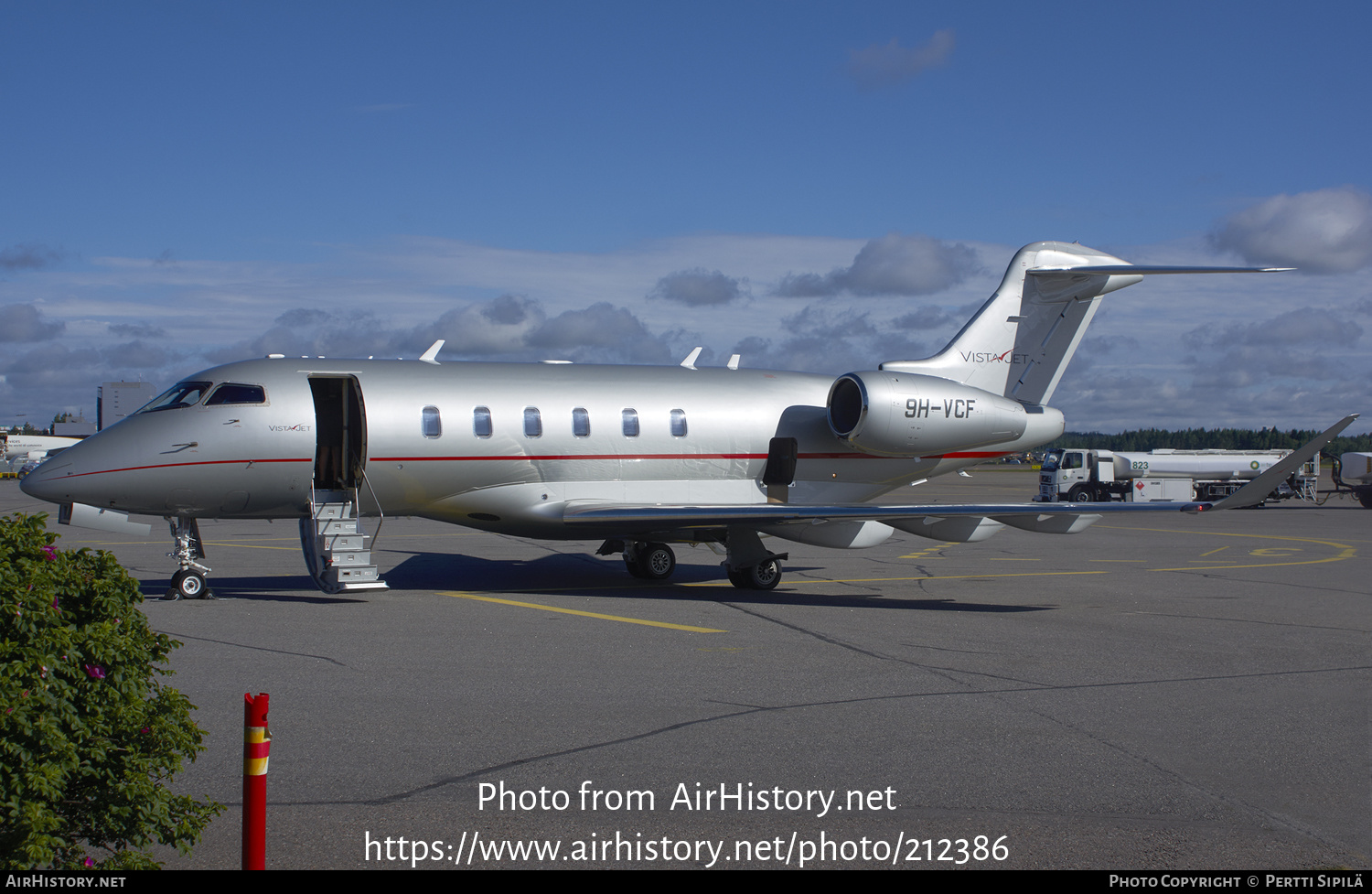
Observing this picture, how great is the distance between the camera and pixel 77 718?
4.14m

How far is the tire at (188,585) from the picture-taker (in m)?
14.1

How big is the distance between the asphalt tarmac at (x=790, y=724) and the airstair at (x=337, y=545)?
1.36 ft

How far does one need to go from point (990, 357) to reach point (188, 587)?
13.4m

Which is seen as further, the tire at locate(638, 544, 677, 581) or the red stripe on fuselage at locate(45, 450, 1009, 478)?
the tire at locate(638, 544, 677, 581)

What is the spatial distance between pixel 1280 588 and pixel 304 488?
47.4 feet

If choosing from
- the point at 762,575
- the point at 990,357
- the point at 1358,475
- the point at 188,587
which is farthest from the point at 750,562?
the point at 1358,475

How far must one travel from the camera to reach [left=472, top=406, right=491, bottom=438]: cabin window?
15609 mm

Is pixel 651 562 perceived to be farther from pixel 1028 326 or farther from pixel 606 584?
pixel 1028 326

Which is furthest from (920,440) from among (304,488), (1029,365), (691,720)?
(691,720)

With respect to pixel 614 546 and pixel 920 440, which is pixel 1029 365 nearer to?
pixel 920 440

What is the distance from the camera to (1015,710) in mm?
8258

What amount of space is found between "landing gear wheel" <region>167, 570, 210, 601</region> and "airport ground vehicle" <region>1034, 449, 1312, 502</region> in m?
38.1

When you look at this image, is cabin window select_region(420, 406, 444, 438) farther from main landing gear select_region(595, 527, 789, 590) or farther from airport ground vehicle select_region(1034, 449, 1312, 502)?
airport ground vehicle select_region(1034, 449, 1312, 502)

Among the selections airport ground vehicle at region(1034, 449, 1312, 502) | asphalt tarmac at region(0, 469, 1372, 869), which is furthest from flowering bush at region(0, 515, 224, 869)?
airport ground vehicle at region(1034, 449, 1312, 502)
